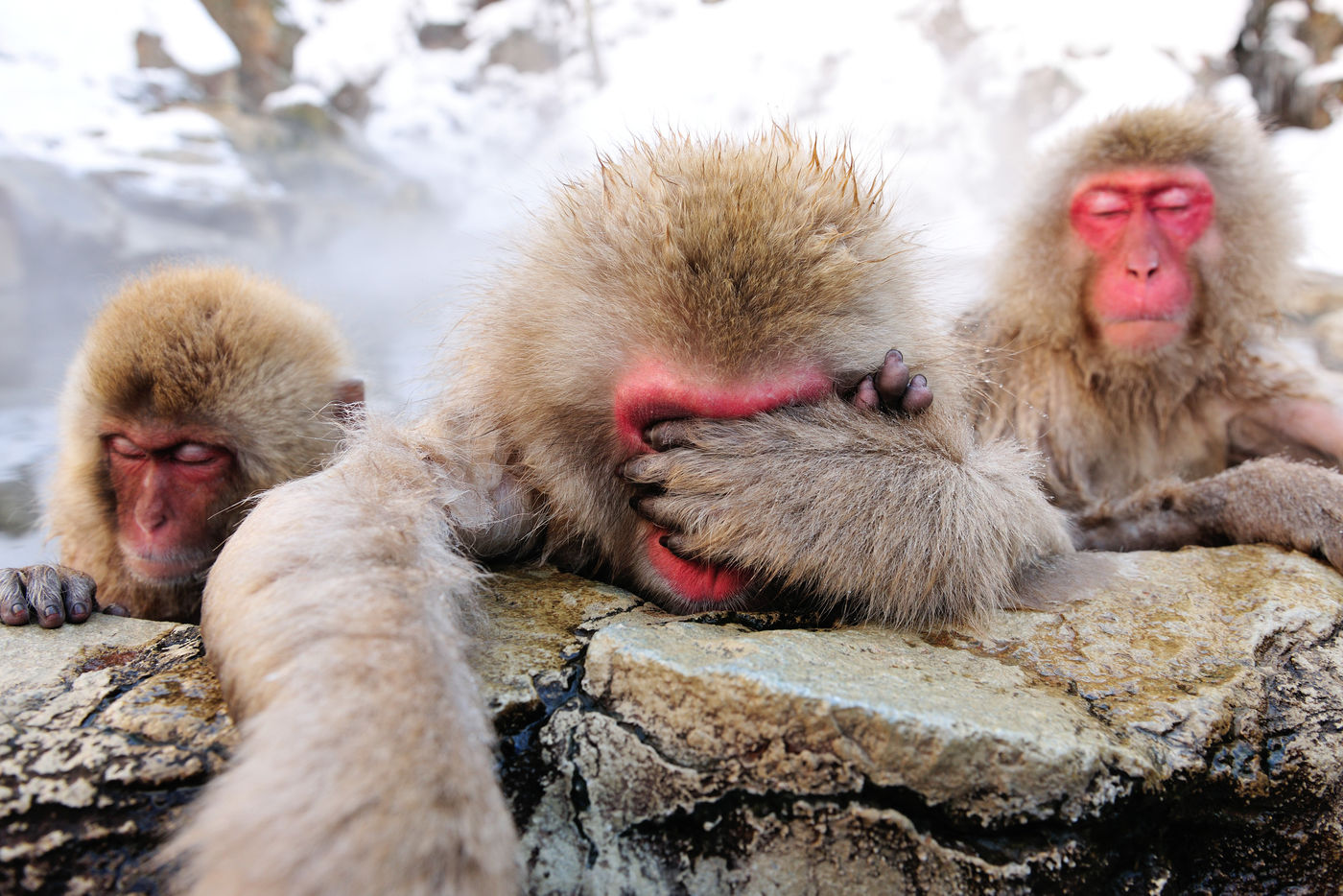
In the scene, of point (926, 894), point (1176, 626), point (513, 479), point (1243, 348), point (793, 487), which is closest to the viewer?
point (926, 894)

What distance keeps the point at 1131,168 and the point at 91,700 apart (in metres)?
3.63

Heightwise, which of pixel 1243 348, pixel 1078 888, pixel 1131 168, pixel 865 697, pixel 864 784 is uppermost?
pixel 1131 168

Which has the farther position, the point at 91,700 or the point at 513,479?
the point at 513,479

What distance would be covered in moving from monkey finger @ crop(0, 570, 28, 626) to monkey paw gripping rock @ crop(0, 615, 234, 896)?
248 mm

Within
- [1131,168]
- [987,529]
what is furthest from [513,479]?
[1131,168]

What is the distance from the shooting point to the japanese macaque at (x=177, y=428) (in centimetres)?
277

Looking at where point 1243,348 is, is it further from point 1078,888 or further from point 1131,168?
point 1078,888

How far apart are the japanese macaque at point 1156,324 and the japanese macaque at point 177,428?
2.41m

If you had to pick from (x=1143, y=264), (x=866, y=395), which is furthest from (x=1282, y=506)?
(x=866, y=395)

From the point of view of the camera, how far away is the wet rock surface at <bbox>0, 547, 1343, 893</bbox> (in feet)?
4.23

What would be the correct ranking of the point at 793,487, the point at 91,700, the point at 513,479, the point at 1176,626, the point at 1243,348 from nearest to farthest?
1. the point at 91,700
2. the point at 793,487
3. the point at 1176,626
4. the point at 513,479
5. the point at 1243,348

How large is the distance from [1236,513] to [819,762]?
1.90 meters

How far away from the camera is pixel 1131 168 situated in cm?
336

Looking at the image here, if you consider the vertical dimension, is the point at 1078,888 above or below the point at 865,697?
below
